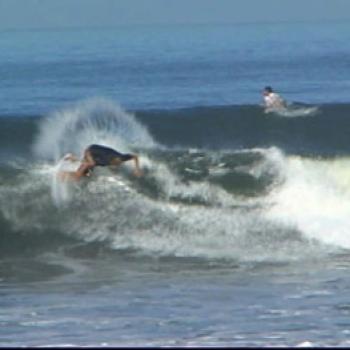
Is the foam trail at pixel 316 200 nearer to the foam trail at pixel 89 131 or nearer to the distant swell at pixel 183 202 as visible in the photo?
the distant swell at pixel 183 202

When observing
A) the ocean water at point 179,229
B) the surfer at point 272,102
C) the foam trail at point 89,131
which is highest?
the surfer at point 272,102

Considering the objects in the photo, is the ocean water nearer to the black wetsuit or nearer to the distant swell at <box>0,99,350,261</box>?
the distant swell at <box>0,99,350,261</box>

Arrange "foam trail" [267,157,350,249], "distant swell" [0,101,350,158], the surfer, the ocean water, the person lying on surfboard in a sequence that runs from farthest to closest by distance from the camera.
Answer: the surfer
"distant swell" [0,101,350,158]
the person lying on surfboard
"foam trail" [267,157,350,249]
the ocean water

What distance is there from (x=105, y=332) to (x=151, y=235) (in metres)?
8.12

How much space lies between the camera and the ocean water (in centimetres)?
1577

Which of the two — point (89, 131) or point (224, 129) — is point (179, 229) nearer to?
point (89, 131)

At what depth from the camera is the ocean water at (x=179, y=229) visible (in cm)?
1577

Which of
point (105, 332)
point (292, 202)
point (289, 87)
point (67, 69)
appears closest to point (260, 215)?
point (292, 202)

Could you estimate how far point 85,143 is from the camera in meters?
28.0

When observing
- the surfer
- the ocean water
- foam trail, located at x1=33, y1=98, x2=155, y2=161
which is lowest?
the ocean water

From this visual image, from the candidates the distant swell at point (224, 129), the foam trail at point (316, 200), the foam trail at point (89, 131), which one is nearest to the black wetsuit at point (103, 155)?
the foam trail at point (89, 131)

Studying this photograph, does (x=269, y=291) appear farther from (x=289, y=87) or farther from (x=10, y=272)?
(x=289, y=87)

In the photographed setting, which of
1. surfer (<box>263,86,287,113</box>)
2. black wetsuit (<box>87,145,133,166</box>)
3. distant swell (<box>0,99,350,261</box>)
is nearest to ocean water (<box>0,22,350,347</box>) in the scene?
distant swell (<box>0,99,350,261</box>)

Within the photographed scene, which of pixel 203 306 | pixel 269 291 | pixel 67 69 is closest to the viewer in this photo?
pixel 203 306
